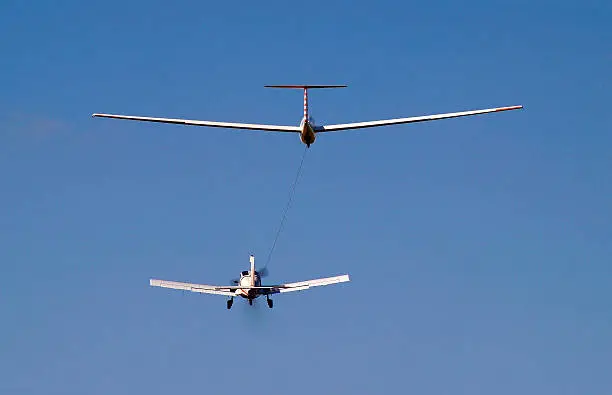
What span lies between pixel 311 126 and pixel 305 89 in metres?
4.91

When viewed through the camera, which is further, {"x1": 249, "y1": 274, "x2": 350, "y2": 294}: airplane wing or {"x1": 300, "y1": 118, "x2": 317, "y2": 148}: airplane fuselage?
{"x1": 249, "y1": 274, "x2": 350, "y2": 294}: airplane wing

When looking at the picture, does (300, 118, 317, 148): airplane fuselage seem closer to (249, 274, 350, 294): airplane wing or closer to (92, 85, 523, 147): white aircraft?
(92, 85, 523, 147): white aircraft

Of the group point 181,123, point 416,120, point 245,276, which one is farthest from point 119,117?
point 245,276

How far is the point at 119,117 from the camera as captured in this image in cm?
9206

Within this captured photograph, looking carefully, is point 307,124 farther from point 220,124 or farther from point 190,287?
point 190,287

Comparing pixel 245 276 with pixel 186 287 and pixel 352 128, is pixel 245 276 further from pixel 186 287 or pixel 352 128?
pixel 352 128

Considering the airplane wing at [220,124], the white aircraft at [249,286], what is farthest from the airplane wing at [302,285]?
the airplane wing at [220,124]

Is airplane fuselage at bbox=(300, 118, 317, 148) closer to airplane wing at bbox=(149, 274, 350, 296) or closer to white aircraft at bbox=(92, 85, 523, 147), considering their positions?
white aircraft at bbox=(92, 85, 523, 147)

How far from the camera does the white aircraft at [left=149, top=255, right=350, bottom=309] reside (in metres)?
111

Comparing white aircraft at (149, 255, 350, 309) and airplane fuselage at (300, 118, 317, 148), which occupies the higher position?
white aircraft at (149, 255, 350, 309)

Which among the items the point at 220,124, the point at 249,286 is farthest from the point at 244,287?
the point at 220,124

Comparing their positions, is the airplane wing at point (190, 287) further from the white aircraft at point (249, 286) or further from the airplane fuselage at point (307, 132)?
the airplane fuselage at point (307, 132)

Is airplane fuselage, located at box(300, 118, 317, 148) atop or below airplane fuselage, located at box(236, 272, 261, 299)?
below

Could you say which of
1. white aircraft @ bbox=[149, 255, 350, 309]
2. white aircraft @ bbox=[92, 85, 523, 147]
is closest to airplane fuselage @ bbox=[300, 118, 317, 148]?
white aircraft @ bbox=[92, 85, 523, 147]
